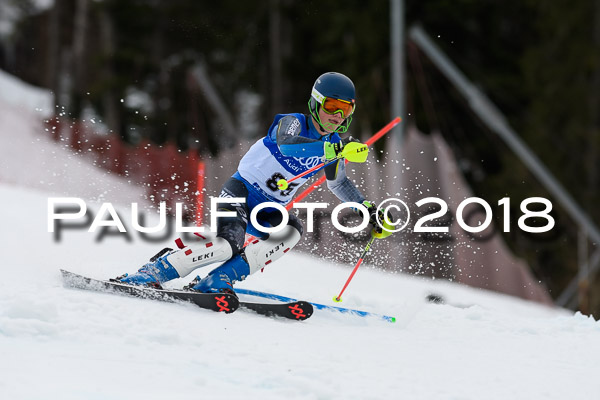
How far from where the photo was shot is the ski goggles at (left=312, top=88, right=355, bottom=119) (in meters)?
4.88

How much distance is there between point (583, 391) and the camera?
12.6 ft

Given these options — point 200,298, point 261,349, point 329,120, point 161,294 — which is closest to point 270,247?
point 200,298

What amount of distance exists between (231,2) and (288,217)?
1948cm

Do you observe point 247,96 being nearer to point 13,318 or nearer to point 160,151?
point 160,151

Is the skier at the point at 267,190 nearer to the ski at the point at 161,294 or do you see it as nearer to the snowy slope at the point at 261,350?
the ski at the point at 161,294

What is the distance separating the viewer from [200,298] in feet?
15.7

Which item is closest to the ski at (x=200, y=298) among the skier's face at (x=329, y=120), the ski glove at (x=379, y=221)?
the ski glove at (x=379, y=221)

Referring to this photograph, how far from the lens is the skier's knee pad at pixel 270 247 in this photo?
5.12 m

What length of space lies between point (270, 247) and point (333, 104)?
1.09 meters

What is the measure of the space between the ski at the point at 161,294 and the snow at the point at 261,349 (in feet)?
0.27

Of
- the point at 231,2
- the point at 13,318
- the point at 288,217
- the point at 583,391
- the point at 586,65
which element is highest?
the point at 231,2

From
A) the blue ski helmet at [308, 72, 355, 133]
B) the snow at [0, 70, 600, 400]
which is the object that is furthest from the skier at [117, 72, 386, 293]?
the snow at [0, 70, 600, 400]

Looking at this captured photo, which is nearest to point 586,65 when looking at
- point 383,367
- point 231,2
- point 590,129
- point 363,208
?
point 590,129

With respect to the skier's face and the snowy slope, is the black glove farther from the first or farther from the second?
the snowy slope
